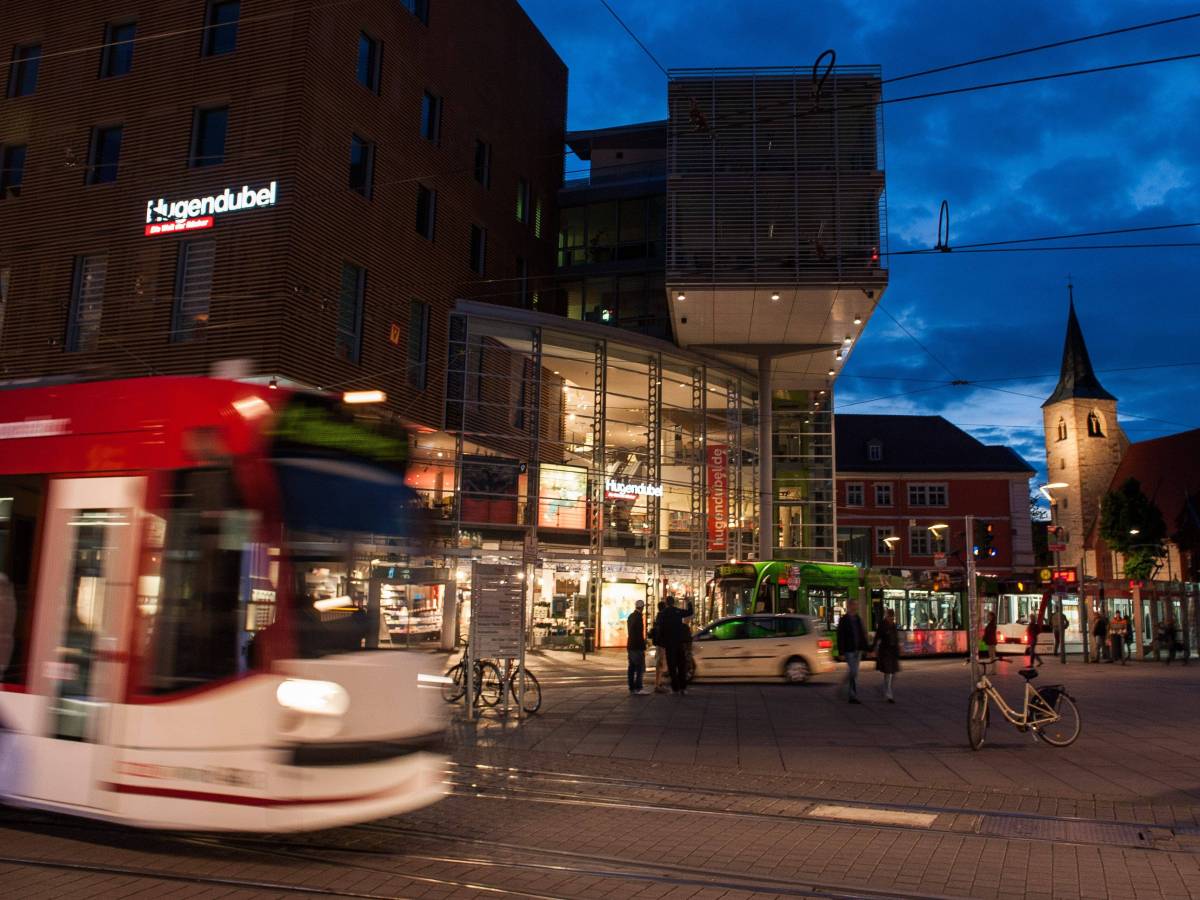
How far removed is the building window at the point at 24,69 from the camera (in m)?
29.6

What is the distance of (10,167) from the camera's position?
29344mm

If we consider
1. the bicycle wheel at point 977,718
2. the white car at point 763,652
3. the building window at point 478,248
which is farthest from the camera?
the building window at point 478,248

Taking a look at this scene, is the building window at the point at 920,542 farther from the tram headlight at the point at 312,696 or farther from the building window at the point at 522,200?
the tram headlight at the point at 312,696

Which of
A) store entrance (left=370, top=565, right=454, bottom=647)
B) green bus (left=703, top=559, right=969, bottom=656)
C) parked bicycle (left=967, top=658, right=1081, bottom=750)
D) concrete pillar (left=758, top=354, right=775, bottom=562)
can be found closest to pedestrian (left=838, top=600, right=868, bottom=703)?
parked bicycle (left=967, top=658, right=1081, bottom=750)

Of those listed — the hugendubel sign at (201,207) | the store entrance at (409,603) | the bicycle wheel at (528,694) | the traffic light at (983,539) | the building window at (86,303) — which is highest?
the hugendubel sign at (201,207)

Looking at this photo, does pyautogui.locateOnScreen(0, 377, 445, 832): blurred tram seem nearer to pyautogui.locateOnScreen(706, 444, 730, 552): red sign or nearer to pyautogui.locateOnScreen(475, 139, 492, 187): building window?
pyautogui.locateOnScreen(475, 139, 492, 187): building window

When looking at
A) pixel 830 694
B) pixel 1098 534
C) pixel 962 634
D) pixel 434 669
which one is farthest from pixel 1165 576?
pixel 434 669

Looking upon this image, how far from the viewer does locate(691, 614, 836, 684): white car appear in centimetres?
2311

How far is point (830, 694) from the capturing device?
20.7 m

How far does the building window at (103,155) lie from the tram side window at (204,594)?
79.3 feet

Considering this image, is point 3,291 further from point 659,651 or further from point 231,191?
point 659,651

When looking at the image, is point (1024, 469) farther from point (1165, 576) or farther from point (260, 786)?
point (260, 786)

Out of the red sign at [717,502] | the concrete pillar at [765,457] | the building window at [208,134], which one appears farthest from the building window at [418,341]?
the concrete pillar at [765,457]

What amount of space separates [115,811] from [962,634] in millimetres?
36969
